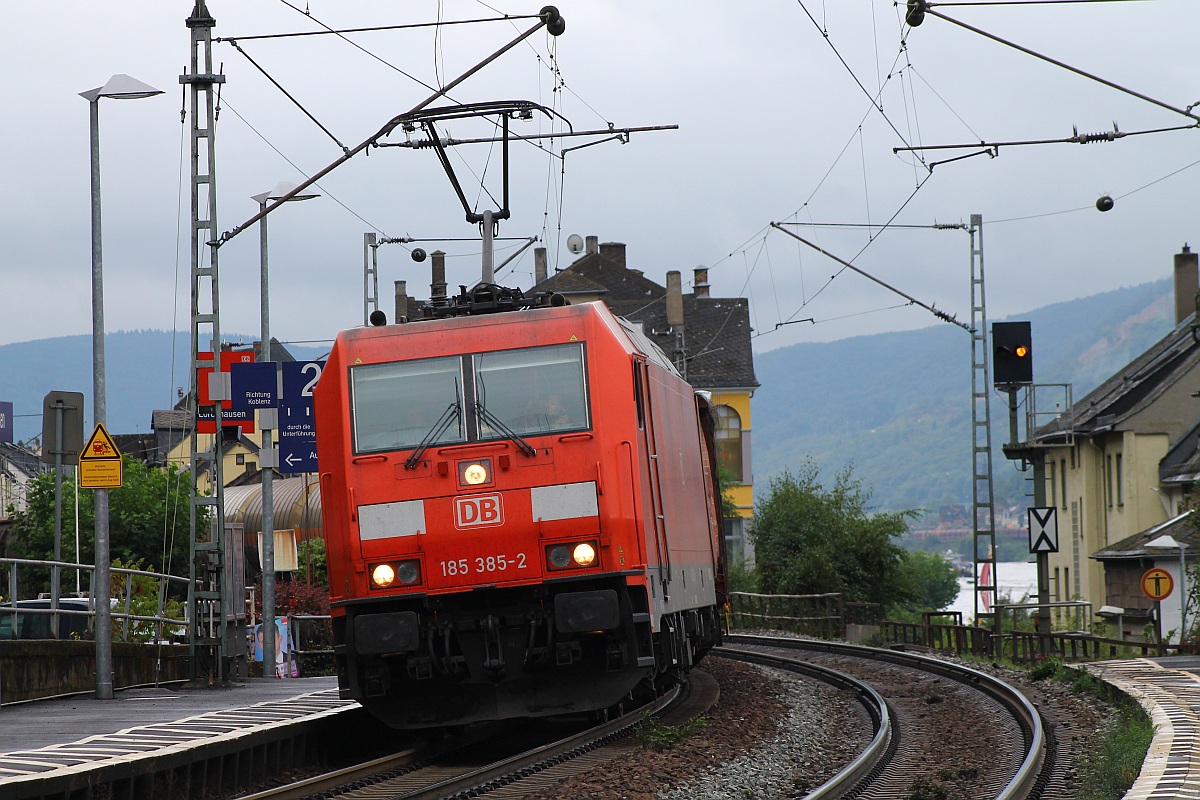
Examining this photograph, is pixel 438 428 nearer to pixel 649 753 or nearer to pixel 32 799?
pixel 649 753

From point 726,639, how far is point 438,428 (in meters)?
21.0

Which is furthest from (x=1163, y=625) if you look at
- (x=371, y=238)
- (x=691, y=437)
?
(x=691, y=437)

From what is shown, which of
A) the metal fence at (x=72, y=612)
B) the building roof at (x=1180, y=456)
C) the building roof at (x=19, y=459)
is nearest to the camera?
the metal fence at (x=72, y=612)

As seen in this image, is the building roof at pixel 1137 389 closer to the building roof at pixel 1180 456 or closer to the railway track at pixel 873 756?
the building roof at pixel 1180 456

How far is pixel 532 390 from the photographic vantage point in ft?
41.9

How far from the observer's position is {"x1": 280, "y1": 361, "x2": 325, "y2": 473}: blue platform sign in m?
20.4

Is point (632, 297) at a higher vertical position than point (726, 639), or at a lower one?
higher

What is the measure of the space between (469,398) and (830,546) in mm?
27944

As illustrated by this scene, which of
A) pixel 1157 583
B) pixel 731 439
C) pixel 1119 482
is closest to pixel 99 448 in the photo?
pixel 1157 583

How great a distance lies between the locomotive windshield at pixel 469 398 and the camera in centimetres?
1263

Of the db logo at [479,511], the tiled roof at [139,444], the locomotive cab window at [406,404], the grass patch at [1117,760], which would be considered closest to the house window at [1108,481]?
the grass patch at [1117,760]

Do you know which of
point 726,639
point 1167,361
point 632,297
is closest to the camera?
point 726,639

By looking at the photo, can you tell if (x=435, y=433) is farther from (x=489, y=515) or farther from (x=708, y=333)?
(x=708, y=333)

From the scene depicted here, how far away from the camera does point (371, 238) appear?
3400 cm
